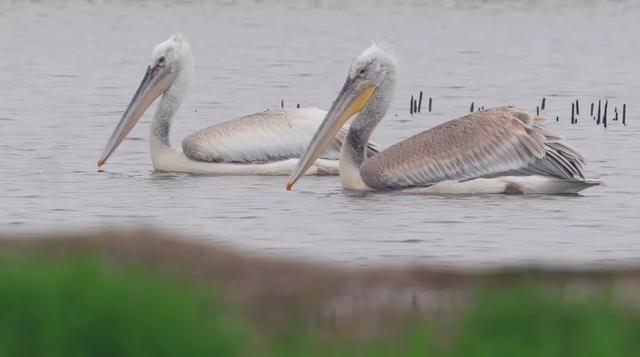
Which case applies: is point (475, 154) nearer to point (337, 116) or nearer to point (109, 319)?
point (337, 116)

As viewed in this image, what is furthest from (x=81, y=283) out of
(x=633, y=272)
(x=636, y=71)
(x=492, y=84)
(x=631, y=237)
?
(x=636, y=71)

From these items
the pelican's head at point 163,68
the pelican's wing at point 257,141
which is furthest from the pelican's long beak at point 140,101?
the pelican's wing at point 257,141

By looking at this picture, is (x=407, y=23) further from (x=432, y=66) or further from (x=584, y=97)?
(x=584, y=97)

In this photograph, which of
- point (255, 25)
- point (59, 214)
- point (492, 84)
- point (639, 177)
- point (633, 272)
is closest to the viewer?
point (633, 272)

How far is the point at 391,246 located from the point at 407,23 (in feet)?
89.8

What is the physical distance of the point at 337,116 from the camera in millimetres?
12844

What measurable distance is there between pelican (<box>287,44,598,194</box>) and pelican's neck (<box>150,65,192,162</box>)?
5.18 feet

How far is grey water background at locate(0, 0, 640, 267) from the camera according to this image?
1064cm

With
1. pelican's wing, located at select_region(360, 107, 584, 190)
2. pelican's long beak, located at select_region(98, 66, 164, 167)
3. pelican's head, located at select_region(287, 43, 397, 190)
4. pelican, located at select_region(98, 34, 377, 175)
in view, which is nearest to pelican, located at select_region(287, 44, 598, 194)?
pelican's wing, located at select_region(360, 107, 584, 190)

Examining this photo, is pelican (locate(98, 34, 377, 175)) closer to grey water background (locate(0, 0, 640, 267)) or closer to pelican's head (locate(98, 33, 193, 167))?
grey water background (locate(0, 0, 640, 267))

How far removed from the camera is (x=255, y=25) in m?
36.2

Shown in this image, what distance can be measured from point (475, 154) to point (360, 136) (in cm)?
84

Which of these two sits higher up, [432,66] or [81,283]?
[81,283]

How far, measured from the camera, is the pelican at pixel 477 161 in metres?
11.9
